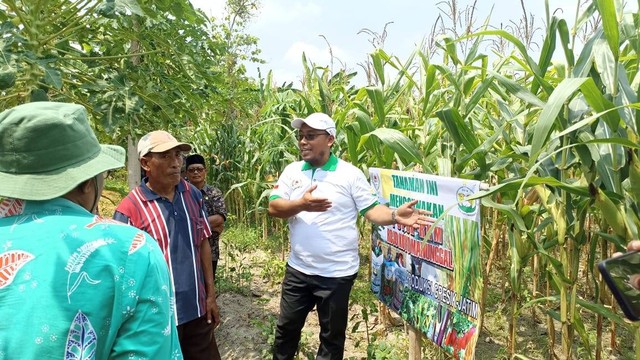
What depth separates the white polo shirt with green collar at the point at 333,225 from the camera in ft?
7.77

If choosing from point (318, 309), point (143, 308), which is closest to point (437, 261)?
point (318, 309)

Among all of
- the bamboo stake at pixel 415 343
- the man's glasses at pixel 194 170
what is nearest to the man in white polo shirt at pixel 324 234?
the bamboo stake at pixel 415 343

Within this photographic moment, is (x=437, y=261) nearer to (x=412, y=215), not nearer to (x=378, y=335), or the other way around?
(x=412, y=215)

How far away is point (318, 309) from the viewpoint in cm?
245

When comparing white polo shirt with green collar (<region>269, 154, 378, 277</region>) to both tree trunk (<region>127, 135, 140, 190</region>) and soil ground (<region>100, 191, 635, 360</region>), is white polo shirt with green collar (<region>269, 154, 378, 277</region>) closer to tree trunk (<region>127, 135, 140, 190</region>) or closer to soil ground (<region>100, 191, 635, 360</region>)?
soil ground (<region>100, 191, 635, 360</region>)

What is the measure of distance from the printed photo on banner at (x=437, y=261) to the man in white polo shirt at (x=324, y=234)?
0.18 meters

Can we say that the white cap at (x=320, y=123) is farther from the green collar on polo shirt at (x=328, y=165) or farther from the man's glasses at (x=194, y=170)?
the man's glasses at (x=194, y=170)

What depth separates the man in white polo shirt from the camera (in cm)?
237

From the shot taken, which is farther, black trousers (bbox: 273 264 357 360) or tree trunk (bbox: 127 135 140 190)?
tree trunk (bbox: 127 135 140 190)

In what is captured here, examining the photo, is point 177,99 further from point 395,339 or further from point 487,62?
point 395,339

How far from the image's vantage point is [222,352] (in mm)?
3199

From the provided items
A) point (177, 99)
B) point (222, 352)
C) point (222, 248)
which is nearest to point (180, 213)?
point (177, 99)

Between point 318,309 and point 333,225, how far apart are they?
1.56 feet

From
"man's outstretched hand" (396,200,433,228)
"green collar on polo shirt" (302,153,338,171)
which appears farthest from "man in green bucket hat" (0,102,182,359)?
"green collar on polo shirt" (302,153,338,171)
